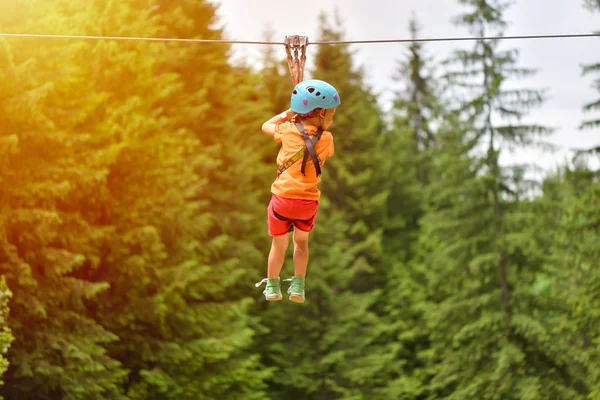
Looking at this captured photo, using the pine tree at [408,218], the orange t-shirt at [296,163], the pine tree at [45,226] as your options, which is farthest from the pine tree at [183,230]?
the orange t-shirt at [296,163]

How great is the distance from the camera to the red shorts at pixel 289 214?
780cm

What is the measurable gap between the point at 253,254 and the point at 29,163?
33.1 ft

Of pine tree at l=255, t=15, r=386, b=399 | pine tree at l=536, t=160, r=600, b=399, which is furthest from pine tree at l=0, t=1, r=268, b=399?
pine tree at l=536, t=160, r=600, b=399

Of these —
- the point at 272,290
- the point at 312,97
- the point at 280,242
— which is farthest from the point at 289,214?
the point at 312,97

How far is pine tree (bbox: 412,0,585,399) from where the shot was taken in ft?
85.9

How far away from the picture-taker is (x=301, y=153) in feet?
25.1

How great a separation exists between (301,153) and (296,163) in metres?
0.10

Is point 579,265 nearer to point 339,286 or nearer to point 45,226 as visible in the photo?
point 339,286

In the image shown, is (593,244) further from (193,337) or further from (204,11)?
(204,11)

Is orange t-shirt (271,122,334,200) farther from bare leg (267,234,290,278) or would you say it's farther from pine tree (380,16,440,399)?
pine tree (380,16,440,399)

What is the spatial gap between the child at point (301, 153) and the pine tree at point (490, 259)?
1900 cm

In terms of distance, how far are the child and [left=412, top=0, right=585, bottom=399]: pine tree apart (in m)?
19.0

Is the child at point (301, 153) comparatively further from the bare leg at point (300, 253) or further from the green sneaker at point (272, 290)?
the green sneaker at point (272, 290)

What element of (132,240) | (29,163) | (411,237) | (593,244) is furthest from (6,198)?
(411,237)
